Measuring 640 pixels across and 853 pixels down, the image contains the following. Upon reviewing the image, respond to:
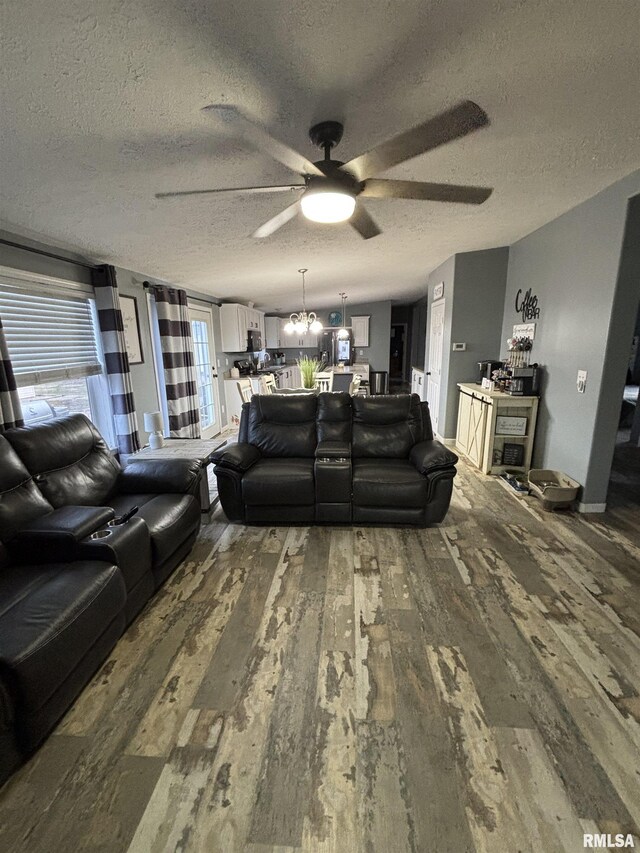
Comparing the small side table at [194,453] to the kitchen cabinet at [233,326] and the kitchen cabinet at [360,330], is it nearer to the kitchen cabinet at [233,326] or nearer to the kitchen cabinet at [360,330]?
the kitchen cabinet at [233,326]

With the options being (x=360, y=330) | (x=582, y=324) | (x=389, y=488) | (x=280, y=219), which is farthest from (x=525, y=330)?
(x=360, y=330)

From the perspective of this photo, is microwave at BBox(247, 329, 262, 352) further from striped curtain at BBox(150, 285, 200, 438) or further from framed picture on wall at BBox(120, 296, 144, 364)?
framed picture on wall at BBox(120, 296, 144, 364)

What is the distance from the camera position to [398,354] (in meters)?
11.6

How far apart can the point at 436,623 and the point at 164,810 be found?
133 centimetres

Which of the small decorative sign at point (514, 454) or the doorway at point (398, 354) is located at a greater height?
the doorway at point (398, 354)

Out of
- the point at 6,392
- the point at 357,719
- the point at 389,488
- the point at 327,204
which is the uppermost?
the point at 327,204

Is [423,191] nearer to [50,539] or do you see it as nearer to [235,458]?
[235,458]

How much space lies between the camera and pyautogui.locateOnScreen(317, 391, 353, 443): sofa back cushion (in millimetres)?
3300

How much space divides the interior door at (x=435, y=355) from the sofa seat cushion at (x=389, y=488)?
283 cm

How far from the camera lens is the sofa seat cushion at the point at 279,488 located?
109 inches

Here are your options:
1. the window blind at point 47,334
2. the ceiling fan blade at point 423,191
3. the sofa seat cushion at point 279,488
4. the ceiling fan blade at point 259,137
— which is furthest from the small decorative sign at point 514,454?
the window blind at point 47,334

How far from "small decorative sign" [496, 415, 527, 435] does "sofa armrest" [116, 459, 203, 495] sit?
301 centimetres

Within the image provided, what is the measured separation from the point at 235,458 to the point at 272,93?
218cm

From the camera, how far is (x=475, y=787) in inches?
46.1
